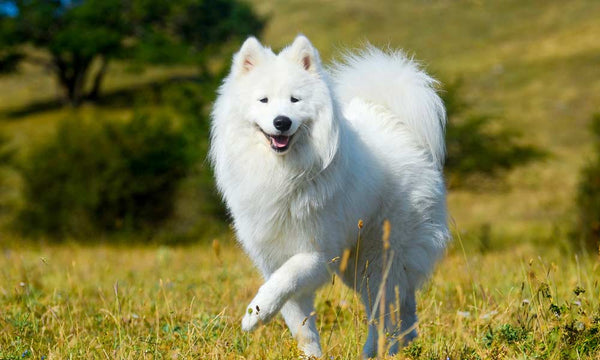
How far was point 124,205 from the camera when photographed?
14.4 meters

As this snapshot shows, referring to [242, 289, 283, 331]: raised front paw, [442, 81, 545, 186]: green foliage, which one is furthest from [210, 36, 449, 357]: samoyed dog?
[442, 81, 545, 186]: green foliage

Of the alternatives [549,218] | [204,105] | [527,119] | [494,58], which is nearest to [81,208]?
[204,105]

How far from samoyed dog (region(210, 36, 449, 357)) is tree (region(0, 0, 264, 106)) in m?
26.8

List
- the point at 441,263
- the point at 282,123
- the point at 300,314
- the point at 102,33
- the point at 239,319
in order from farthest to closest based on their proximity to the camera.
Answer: the point at 102,33, the point at 441,263, the point at 239,319, the point at 300,314, the point at 282,123

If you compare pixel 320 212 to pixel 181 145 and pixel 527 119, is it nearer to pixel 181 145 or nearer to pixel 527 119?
pixel 181 145

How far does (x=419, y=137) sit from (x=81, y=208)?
37.5 ft

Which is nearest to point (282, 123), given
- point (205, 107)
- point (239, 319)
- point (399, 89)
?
point (399, 89)

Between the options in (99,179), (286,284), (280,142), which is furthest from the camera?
(99,179)

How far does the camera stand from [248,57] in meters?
3.75

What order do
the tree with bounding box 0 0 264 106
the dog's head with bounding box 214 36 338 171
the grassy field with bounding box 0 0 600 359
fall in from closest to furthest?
1. the grassy field with bounding box 0 0 600 359
2. the dog's head with bounding box 214 36 338 171
3. the tree with bounding box 0 0 264 106

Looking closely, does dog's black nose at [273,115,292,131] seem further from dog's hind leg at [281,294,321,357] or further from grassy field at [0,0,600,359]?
dog's hind leg at [281,294,321,357]

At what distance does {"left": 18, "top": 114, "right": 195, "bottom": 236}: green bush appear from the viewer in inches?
556

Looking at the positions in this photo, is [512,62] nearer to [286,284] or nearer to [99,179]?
[99,179]

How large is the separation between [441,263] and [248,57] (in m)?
2.49
